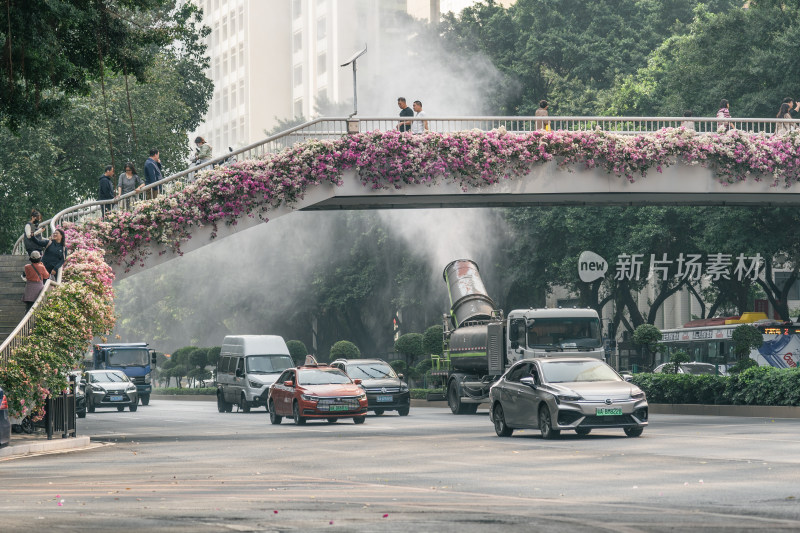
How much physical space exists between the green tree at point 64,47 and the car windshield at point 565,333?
1178 cm

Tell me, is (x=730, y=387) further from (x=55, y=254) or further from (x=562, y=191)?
(x=55, y=254)

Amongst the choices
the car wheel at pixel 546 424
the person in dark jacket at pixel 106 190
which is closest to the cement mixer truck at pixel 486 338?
the car wheel at pixel 546 424

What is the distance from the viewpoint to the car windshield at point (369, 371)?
3656cm

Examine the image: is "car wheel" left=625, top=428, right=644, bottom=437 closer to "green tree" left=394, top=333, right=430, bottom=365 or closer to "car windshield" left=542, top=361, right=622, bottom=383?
"car windshield" left=542, top=361, right=622, bottom=383

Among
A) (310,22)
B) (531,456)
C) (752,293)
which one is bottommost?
(531,456)

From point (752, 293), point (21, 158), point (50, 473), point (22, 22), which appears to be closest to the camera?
point (50, 473)

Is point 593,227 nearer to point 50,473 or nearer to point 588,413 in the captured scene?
point 588,413

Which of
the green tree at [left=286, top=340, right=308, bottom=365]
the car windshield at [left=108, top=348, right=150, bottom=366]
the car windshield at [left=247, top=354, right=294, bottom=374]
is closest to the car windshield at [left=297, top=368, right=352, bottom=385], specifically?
the car windshield at [left=247, top=354, right=294, bottom=374]

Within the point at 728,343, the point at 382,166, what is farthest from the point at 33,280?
the point at 728,343

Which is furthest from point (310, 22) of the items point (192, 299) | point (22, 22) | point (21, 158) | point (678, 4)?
point (22, 22)

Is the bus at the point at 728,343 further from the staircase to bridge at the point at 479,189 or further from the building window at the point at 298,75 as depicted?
the building window at the point at 298,75

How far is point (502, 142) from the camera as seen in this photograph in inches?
1284

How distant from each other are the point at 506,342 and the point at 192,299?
50.7 m

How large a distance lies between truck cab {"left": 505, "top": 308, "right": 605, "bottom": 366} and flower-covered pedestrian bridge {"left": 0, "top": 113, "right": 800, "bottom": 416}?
10.2 ft
